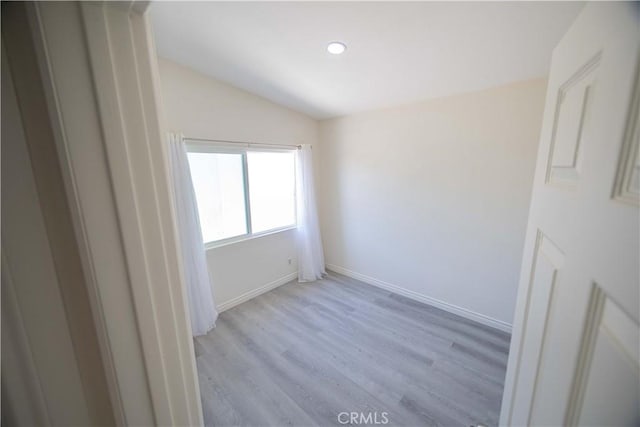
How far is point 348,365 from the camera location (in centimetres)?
203

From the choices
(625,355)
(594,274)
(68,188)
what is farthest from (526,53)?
(68,188)

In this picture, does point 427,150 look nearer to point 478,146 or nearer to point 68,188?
point 478,146

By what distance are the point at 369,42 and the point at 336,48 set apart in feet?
0.83

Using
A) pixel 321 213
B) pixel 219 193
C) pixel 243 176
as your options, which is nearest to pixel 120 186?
pixel 219 193

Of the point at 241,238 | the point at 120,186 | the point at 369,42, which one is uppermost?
the point at 369,42

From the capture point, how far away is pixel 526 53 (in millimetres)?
1676

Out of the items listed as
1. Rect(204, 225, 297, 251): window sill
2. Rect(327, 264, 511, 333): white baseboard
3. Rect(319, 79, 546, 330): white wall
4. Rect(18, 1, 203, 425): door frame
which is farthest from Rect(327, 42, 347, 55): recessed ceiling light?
Rect(327, 264, 511, 333): white baseboard

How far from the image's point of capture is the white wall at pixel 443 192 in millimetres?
2158

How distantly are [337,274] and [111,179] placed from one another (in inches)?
140

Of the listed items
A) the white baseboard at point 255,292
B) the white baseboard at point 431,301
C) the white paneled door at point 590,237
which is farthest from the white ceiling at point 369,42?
the white baseboard at point 255,292

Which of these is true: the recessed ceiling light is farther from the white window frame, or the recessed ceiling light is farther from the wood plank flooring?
the wood plank flooring

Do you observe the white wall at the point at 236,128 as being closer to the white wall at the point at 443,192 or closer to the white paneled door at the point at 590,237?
the white wall at the point at 443,192

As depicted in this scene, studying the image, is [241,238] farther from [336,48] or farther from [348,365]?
[336,48]

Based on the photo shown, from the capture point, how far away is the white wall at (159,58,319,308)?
2.30 m
